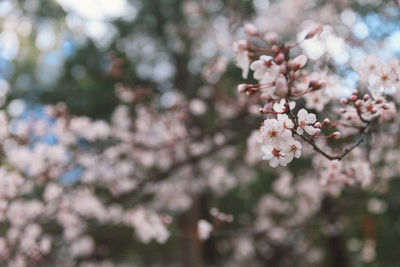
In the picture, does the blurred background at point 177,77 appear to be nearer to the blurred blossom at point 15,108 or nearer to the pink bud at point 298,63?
the blurred blossom at point 15,108

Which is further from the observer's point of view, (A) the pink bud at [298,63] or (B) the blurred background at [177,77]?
(B) the blurred background at [177,77]

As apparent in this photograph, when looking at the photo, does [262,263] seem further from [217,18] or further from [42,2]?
[42,2]

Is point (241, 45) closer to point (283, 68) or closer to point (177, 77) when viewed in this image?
point (283, 68)

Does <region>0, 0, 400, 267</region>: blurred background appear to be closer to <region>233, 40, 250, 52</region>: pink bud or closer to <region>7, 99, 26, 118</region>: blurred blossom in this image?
<region>7, 99, 26, 118</region>: blurred blossom

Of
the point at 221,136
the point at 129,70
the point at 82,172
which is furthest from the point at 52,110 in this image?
the point at 129,70

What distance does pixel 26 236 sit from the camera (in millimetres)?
3912

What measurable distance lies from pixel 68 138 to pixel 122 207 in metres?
2.03

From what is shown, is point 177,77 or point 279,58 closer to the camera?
point 279,58


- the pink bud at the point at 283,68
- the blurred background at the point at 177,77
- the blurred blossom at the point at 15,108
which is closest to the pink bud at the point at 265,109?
the pink bud at the point at 283,68

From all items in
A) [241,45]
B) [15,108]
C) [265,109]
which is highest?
[15,108]

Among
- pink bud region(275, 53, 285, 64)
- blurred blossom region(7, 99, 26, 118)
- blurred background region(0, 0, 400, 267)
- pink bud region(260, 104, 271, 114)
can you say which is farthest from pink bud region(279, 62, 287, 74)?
blurred blossom region(7, 99, 26, 118)

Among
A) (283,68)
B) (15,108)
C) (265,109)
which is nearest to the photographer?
(283,68)

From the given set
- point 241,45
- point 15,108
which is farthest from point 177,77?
point 241,45

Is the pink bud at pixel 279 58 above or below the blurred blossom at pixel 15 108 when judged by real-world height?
below
